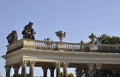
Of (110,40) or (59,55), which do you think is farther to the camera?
(110,40)

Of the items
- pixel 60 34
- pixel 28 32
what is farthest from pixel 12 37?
pixel 60 34

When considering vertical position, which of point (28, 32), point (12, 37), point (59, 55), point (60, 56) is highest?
point (28, 32)

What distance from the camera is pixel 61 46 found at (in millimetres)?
57312

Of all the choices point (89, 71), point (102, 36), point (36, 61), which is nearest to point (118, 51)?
point (89, 71)

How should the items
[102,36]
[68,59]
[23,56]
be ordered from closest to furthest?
1. [23,56]
2. [68,59]
3. [102,36]

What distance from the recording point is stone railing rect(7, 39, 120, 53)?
181 ft

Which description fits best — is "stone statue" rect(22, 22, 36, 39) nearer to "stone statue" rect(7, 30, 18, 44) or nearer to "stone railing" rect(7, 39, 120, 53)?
"stone railing" rect(7, 39, 120, 53)

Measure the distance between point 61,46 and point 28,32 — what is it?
19.6ft

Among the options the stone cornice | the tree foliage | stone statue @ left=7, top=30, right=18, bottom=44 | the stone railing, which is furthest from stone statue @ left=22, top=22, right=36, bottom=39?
the tree foliage

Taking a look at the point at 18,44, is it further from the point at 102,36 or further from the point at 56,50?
the point at 102,36

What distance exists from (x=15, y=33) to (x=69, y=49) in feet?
32.5

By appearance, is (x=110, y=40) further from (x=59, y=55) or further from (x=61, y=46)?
(x=59, y=55)

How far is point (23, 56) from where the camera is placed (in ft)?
175

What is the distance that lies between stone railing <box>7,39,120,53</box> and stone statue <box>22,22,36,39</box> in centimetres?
132
